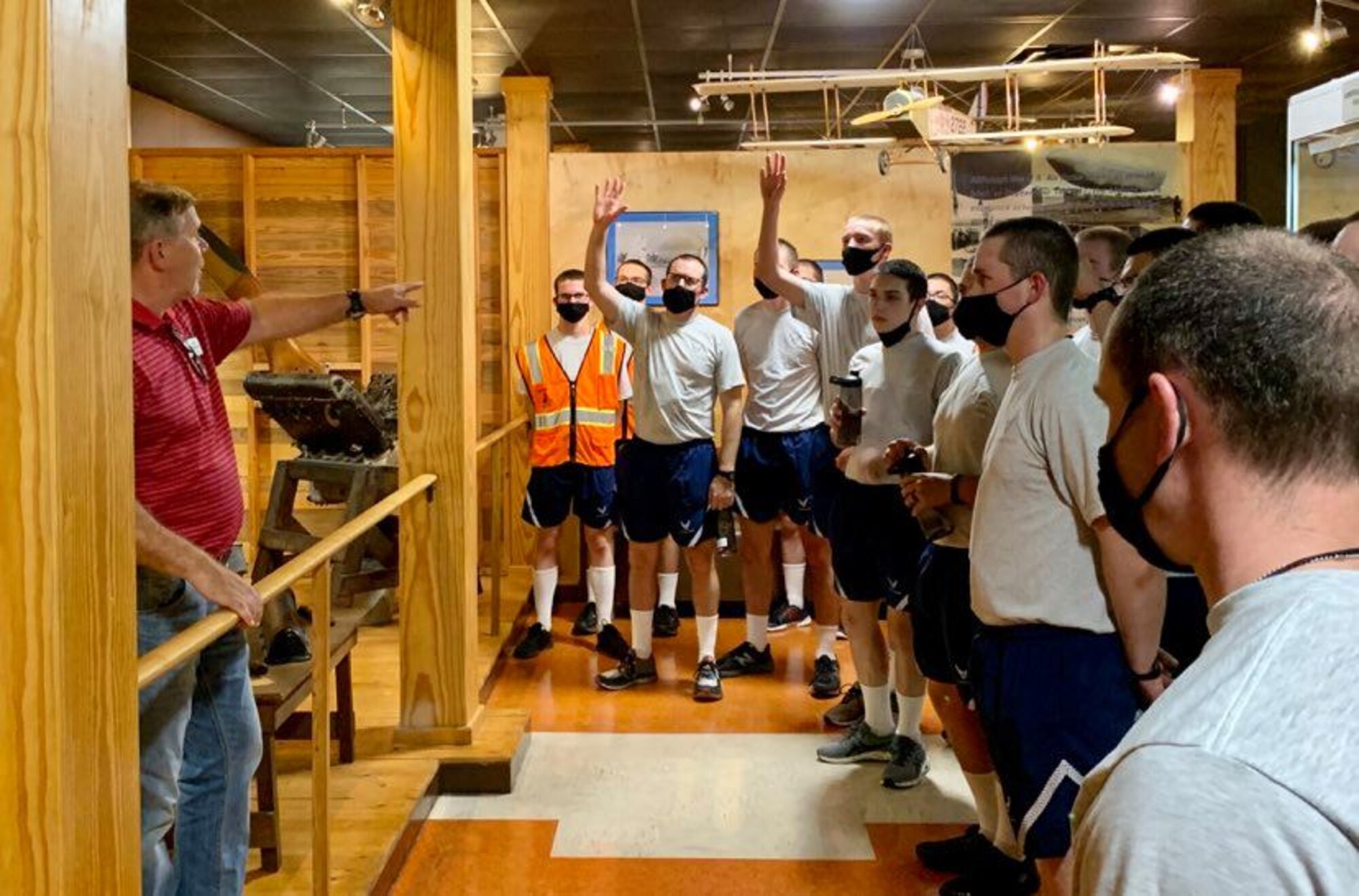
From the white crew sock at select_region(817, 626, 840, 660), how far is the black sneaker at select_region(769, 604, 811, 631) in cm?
94

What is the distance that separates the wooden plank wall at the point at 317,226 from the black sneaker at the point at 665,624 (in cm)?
136

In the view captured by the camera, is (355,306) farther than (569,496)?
No

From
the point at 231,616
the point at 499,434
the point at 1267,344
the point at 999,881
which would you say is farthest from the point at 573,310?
the point at 1267,344

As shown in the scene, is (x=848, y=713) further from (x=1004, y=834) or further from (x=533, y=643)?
(x=533, y=643)

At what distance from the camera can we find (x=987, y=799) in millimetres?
3600

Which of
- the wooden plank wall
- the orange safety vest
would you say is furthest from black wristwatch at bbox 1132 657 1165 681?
the wooden plank wall

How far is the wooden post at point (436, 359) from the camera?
4.12m

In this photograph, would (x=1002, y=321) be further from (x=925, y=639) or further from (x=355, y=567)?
(x=355, y=567)

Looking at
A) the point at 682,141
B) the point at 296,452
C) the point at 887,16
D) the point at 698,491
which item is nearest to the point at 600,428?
the point at 698,491

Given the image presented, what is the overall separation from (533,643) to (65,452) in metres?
4.66

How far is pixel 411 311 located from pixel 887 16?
3863 mm

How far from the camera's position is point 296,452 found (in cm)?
727

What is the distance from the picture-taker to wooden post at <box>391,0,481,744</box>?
4121 millimetres

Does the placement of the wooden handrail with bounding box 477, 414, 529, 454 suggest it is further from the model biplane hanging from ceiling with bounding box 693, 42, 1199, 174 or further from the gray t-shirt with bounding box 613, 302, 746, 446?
the model biplane hanging from ceiling with bounding box 693, 42, 1199, 174
